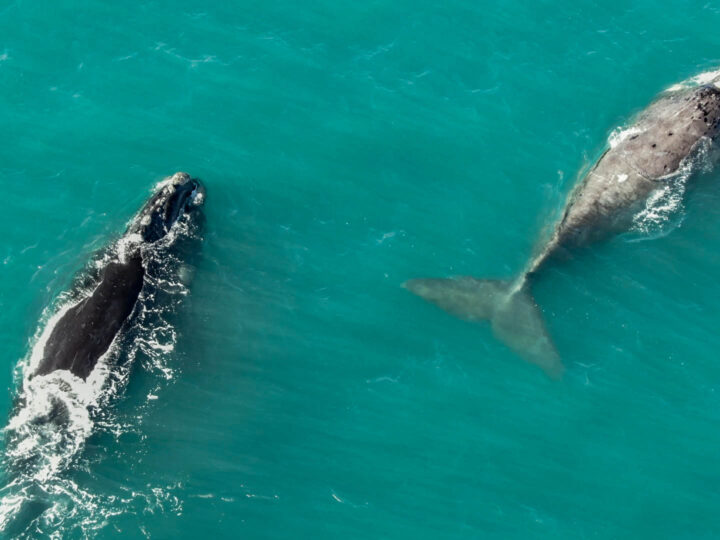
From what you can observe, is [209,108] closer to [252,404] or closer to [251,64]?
[251,64]

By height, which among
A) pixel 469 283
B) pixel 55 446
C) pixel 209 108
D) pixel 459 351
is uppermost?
pixel 209 108

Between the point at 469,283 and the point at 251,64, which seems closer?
the point at 469,283

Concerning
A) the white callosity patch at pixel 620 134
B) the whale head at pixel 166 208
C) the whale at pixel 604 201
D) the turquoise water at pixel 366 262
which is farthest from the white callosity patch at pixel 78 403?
the white callosity patch at pixel 620 134

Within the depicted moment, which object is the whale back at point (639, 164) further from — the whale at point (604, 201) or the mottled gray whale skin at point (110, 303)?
the mottled gray whale skin at point (110, 303)

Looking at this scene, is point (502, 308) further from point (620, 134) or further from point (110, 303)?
point (110, 303)

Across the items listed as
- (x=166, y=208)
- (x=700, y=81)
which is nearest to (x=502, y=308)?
(x=166, y=208)

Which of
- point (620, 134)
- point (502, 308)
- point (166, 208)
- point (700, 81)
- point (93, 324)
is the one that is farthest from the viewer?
point (700, 81)

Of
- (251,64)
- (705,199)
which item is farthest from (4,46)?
(705,199)
